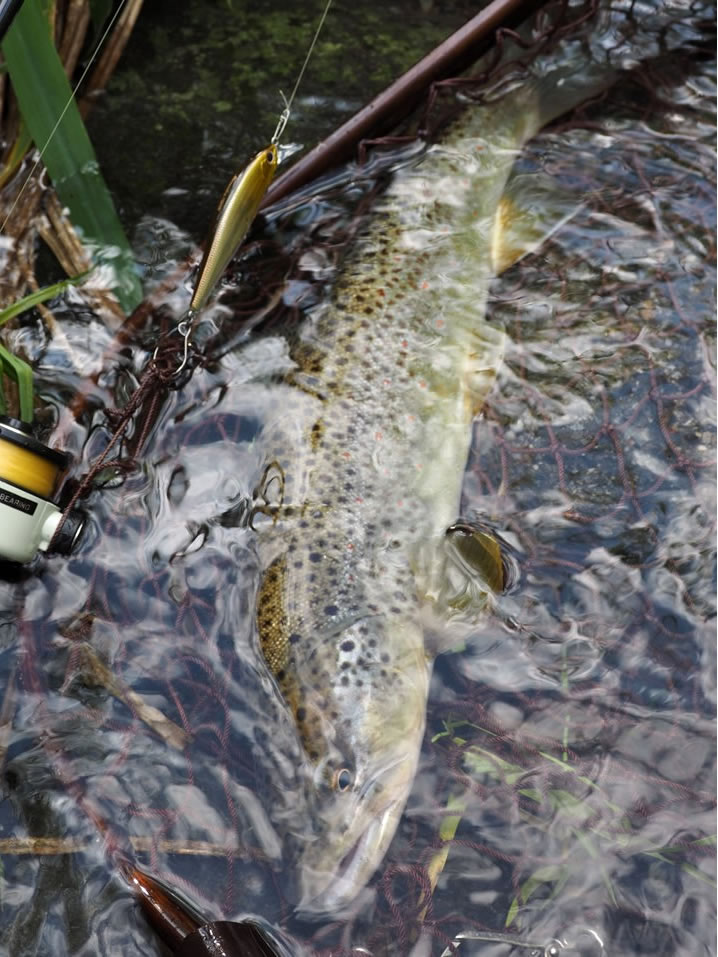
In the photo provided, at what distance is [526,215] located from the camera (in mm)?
3615

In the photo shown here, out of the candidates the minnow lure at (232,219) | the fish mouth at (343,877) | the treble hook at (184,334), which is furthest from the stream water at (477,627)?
the minnow lure at (232,219)

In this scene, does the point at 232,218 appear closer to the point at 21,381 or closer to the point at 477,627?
the point at 21,381

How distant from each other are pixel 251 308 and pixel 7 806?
1.96 meters

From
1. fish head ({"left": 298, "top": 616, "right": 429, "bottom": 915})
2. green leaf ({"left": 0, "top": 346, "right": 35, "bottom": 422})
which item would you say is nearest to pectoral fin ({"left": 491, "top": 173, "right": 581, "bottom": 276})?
fish head ({"left": 298, "top": 616, "right": 429, "bottom": 915})

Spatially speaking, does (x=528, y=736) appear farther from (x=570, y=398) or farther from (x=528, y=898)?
(x=570, y=398)

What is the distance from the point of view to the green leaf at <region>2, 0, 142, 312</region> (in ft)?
10.5

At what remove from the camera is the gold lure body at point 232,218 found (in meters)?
2.76

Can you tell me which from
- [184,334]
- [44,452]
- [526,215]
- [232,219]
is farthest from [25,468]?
[526,215]

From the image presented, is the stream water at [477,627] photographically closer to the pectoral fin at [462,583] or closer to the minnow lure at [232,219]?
the pectoral fin at [462,583]

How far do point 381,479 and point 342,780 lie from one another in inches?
38.7

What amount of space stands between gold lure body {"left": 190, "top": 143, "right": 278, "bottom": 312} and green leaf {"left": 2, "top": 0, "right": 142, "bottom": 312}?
79 centimetres

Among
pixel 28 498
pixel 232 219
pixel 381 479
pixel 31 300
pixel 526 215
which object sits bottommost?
pixel 381 479

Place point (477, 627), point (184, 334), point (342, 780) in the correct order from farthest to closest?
point (184, 334)
point (477, 627)
point (342, 780)

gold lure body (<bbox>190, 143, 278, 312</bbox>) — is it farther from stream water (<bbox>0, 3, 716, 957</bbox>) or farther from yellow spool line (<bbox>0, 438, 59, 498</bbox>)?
yellow spool line (<bbox>0, 438, 59, 498</bbox>)
